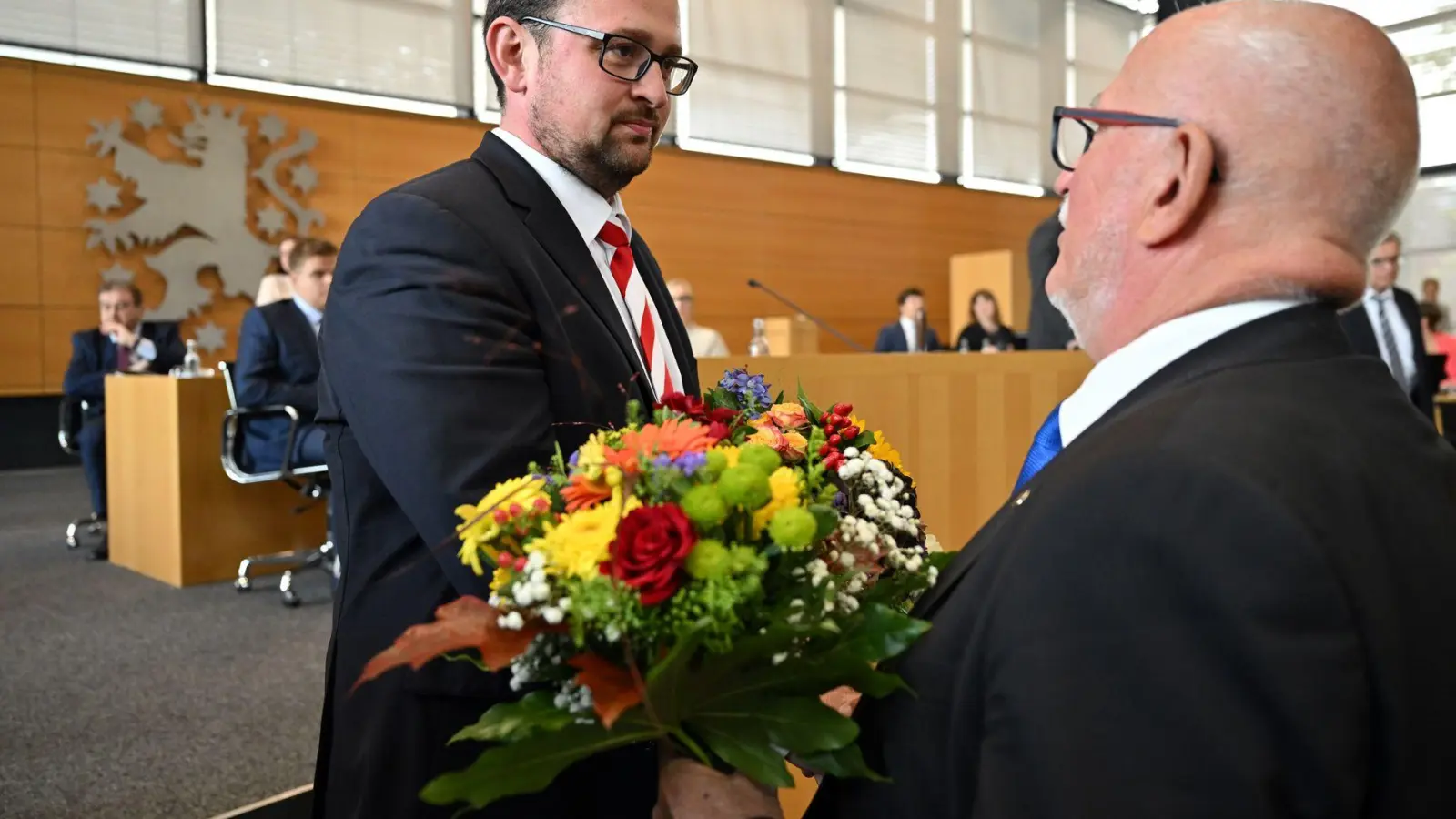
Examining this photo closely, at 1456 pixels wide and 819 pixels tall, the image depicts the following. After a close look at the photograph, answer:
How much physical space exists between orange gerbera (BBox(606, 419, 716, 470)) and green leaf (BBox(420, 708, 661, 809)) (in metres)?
0.19

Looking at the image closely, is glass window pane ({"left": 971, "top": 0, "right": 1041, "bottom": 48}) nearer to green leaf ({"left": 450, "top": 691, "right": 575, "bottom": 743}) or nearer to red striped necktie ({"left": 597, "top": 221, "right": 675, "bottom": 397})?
red striped necktie ({"left": 597, "top": 221, "right": 675, "bottom": 397})

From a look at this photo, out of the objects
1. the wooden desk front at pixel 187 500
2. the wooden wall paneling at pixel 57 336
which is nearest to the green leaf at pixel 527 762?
the wooden desk front at pixel 187 500

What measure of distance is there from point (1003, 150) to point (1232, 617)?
1672cm

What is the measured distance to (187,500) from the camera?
541 cm

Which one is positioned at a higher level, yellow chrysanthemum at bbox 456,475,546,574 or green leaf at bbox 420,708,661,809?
yellow chrysanthemum at bbox 456,475,546,574

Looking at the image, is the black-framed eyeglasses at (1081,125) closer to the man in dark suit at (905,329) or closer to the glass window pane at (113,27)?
the man in dark suit at (905,329)

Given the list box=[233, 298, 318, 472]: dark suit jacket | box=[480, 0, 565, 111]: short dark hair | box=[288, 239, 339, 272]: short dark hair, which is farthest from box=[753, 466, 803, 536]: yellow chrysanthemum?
box=[288, 239, 339, 272]: short dark hair

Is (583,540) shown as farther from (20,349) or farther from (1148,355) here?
(20,349)

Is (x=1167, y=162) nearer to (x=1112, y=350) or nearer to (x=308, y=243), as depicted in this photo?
(x=1112, y=350)

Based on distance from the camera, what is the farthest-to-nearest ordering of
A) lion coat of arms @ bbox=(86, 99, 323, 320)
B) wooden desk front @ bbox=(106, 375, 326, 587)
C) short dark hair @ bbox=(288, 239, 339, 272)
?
1. lion coat of arms @ bbox=(86, 99, 323, 320)
2. wooden desk front @ bbox=(106, 375, 326, 587)
3. short dark hair @ bbox=(288, 239, 339, 272)

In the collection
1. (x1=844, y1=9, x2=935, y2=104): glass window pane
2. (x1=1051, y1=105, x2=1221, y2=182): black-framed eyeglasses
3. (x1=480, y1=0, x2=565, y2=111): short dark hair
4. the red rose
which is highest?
(x1=844, y1=9, x2=935, y2=104): glass window pane

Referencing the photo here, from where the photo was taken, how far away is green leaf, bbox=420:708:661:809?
81 centimetres

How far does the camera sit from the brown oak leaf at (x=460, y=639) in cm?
79

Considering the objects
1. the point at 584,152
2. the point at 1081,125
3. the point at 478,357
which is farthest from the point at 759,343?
the point at 1081,125
